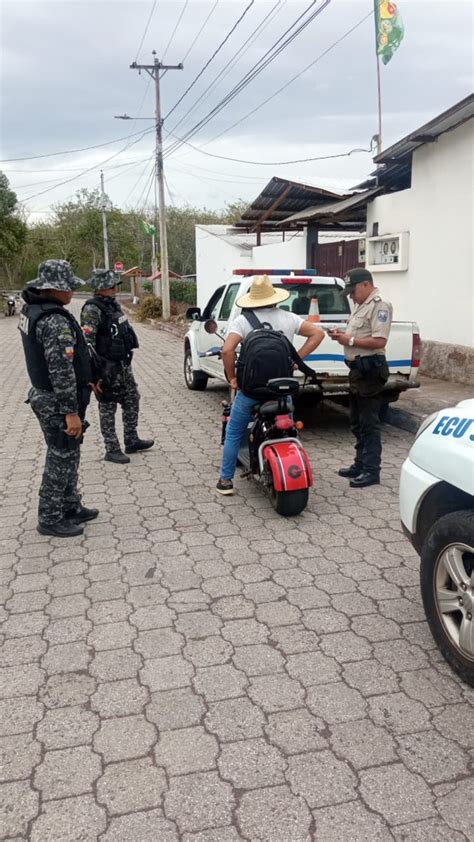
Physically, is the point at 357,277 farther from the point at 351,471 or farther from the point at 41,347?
the point at 41,347

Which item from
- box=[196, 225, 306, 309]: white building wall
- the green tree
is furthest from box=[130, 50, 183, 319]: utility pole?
the green tree

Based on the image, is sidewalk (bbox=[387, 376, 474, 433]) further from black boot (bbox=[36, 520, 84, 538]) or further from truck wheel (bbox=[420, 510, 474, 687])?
truck wheel (bbox=[420, 510, 474, 687])

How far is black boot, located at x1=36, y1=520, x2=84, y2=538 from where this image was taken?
468cm

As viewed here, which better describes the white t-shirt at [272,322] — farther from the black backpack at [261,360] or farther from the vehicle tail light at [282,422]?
the vehicle tail light at [282,422]

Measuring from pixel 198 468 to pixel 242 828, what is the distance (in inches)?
168

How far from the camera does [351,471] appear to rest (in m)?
5.94

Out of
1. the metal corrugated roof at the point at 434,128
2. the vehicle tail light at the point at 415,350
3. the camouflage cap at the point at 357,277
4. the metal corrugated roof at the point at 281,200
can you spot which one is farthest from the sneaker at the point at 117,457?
the metal corrugated roof at the point at 281,200

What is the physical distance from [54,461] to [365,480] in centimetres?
257

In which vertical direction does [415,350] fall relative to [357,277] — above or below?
below

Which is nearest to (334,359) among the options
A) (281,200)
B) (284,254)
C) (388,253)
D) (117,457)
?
(117,457)

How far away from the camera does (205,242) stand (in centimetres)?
2339

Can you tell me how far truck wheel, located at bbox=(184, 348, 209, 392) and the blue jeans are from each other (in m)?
4.97

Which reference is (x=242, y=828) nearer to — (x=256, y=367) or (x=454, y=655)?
(x=454, y=655)

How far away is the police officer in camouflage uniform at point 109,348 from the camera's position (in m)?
6.18
